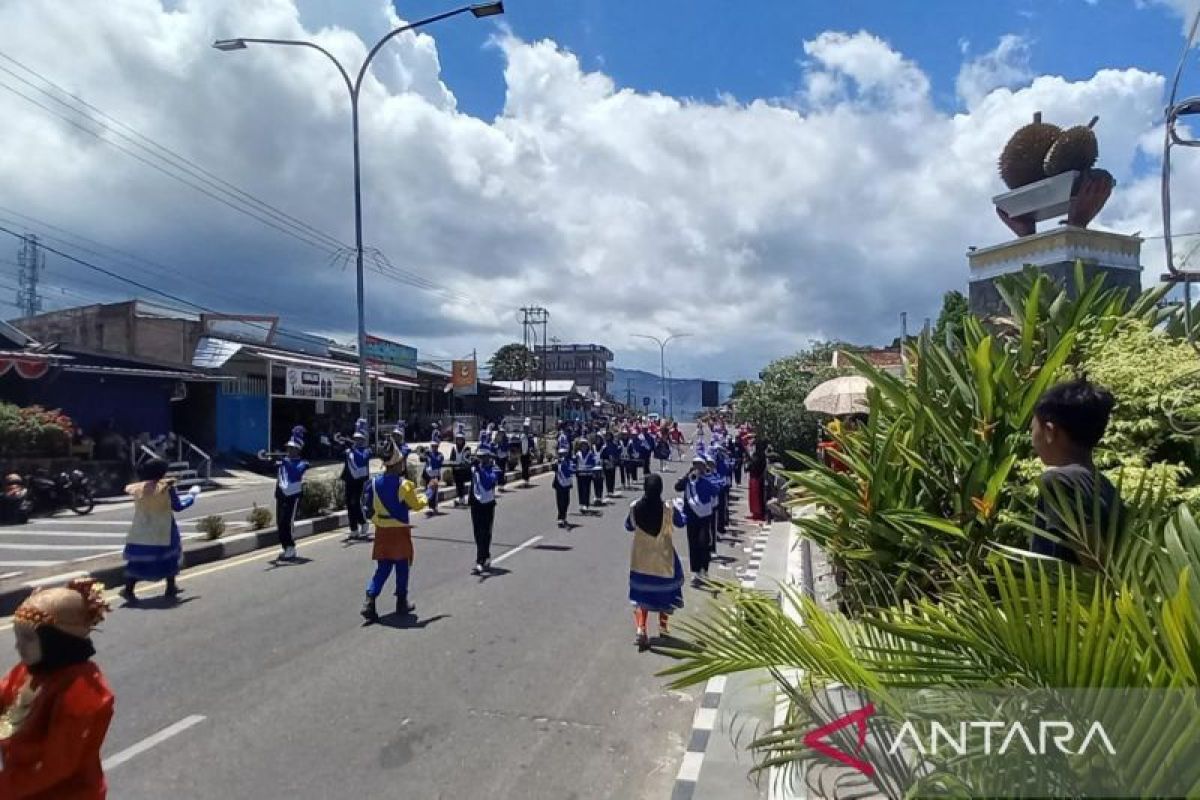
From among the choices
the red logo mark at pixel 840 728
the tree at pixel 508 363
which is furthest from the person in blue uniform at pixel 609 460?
the tree at pixel 508 363

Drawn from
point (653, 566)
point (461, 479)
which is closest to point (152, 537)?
point (653, 566)

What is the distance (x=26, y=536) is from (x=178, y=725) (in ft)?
33.7

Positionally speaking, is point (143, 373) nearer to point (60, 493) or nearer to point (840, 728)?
point (60, 493)

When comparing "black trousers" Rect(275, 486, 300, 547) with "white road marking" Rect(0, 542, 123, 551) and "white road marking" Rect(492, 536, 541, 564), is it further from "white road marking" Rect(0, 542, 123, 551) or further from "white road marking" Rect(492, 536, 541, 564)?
"white road marking" Rect(0, 542, 123, 551)

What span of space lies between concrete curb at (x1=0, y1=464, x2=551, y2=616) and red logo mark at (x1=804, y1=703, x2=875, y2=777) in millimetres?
8240

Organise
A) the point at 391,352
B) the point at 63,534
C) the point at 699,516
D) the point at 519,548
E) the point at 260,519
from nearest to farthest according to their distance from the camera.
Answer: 1. the point at 699,516
2. the point at 519,548
3. the point at 260,519
4. the point at 63,534
5. the point at 391,352

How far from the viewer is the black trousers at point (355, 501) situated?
13.2 m

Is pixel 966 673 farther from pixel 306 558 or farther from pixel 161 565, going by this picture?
pixel 306 558

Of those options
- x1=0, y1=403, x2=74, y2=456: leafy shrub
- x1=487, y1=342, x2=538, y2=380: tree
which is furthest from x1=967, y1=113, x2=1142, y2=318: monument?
x1=487, y1=342, x2=538, y2=380: tree

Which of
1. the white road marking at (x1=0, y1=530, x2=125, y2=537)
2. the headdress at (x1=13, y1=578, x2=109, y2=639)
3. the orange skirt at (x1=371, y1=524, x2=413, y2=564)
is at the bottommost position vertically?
the white road marking at (x1=0, y1=530, x2=125, y2=537)

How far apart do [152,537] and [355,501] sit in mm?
4942

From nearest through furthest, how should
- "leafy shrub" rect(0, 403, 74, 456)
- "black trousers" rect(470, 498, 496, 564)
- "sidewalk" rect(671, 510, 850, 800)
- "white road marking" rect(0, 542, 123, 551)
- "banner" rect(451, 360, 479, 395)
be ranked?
"sidewalk" rect(671, 510, 850, 800) < "black trousers" rect(470, 498, 496, 564) < "white road marking" rect(0, 542, 123, 551) < "leafy shrub" rect(0, 403, 74, 456) < "banner" rect(451, 360, 479, 395)

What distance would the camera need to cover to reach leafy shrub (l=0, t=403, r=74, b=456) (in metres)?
16.1

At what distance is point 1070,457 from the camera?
2475 mm
